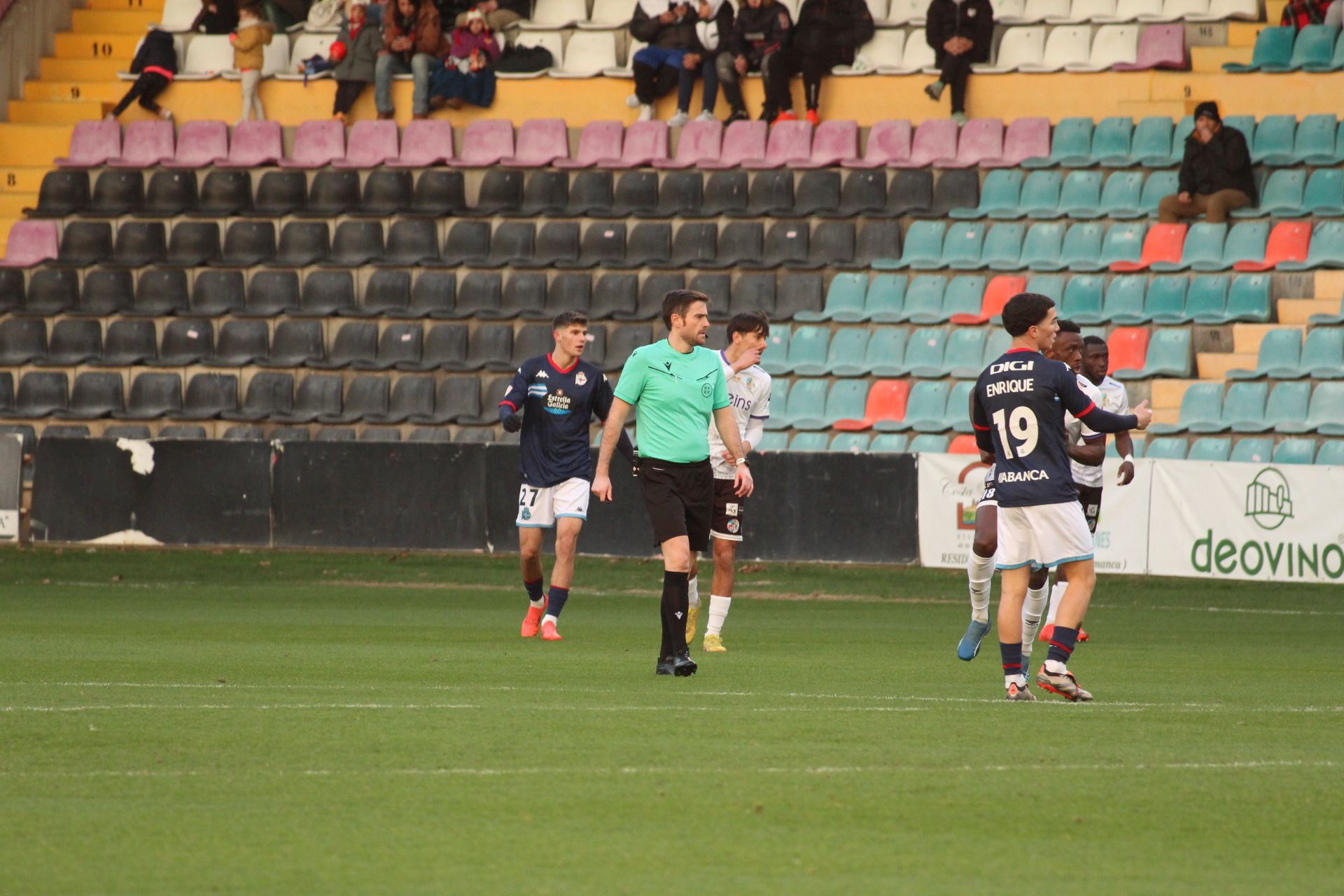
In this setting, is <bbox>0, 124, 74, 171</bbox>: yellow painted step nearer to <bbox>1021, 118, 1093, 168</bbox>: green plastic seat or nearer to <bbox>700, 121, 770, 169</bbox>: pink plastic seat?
<bbox>700, 121, 770, 169</bbox>: pink plastic seat

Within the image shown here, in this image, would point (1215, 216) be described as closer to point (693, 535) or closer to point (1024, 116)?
point (1024, 116)

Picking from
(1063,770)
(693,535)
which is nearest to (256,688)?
(693,535)

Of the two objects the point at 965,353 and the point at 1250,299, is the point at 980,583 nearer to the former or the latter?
the point at 965,353

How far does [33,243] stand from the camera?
28.1 m

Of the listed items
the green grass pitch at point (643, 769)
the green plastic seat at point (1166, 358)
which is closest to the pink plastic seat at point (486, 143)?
the green plastic seat at point (1166, 358)

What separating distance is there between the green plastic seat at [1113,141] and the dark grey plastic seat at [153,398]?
1363cm

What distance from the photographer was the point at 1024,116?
26.2m

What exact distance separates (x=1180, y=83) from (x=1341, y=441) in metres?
7.46

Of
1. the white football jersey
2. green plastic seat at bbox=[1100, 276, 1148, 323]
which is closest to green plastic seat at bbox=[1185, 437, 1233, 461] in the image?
green plastic seat at bbox=[1100, 276, 1148, 323]

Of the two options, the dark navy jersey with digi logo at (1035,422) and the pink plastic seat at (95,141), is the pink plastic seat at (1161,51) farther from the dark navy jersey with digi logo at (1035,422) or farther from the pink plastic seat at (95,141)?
the dark navy jersey with digi logo at (1035,422)

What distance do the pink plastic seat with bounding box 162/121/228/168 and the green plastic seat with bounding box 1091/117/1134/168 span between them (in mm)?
13654

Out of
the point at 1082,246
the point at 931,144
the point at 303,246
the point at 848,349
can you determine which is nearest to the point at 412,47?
the point at 303,246

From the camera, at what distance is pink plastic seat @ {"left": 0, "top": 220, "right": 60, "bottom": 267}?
2808 centimetres

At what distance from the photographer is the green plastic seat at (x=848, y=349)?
Result: 24134mm
